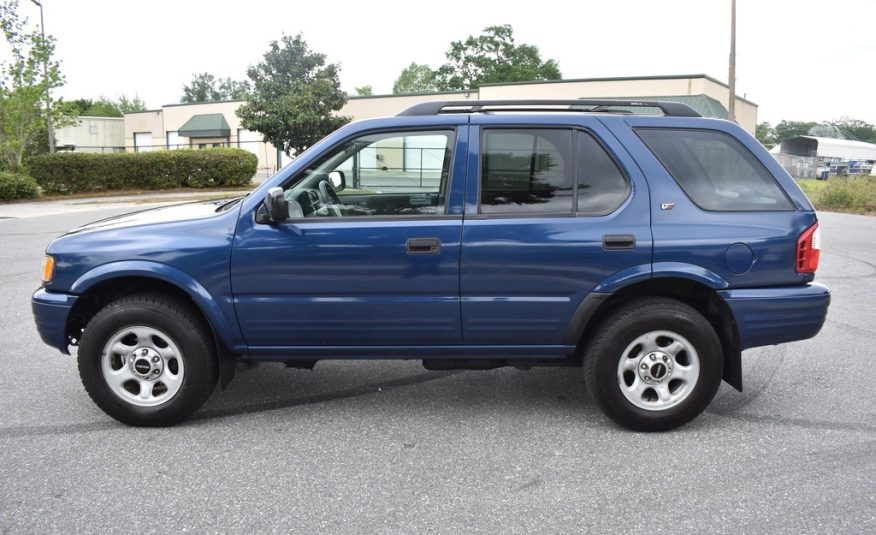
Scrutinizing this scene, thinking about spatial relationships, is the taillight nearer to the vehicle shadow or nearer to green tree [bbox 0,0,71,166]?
the vehicle shadow

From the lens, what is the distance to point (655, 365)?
387 cm

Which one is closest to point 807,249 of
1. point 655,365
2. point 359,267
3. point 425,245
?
point 655,365

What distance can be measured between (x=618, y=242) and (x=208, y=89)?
438 feet

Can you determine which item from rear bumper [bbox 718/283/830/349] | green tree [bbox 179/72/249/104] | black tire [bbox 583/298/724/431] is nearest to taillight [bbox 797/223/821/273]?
rear bumper [bbox 718/283/830/349]

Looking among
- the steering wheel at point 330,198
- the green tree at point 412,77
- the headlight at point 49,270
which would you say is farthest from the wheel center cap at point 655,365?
the green tree at point 412,77

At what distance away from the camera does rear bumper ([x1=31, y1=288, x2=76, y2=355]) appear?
12.9 feet

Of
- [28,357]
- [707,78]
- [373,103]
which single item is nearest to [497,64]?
A: [373,103]

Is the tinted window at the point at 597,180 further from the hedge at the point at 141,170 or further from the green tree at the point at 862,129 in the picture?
the green tree at the point at 862,129

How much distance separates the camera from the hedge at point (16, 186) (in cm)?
2172

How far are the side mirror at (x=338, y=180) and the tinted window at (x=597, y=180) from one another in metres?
1.40

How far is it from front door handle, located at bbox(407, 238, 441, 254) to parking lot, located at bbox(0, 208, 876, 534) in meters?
1.04

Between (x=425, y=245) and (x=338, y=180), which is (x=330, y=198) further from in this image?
(x=425, y=245)

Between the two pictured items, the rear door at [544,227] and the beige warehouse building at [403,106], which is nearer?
the rear door at [544,227]

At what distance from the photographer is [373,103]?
4550 cm
